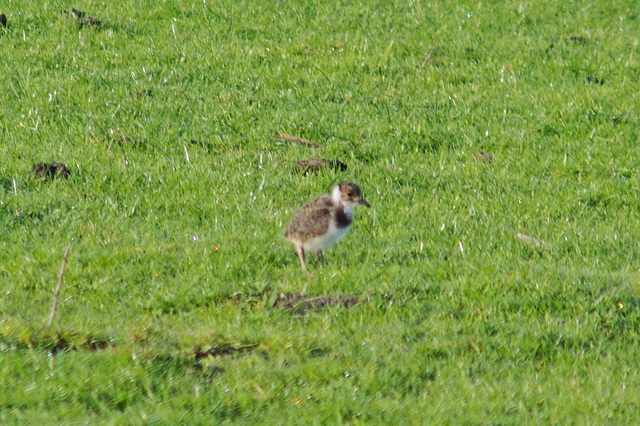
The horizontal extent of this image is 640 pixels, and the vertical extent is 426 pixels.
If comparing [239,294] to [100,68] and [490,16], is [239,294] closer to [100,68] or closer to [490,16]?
[100,68]

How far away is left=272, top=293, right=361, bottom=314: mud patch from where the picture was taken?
8.18 metres

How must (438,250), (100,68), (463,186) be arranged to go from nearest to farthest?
(438,250), (463,186), (100,68)

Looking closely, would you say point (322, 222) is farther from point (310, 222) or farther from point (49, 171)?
point (49, 171)

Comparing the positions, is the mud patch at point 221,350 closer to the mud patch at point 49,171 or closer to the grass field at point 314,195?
the grass field at point 314,195

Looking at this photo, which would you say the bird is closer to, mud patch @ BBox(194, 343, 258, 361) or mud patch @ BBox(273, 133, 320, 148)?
mud patch @ BBox(194, 343, 258, 361)

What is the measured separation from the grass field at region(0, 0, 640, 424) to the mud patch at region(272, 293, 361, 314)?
0.09 feet

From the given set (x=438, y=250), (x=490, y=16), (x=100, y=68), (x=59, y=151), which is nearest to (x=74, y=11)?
(x=100, y=68)

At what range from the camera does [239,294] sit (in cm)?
847

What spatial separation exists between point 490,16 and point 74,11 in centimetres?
801

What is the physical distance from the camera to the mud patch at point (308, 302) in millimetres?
8180

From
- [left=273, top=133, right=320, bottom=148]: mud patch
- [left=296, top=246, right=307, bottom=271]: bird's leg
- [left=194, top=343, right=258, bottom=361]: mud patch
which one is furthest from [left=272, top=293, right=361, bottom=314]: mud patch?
[left=273, top=133, right=320, bottom=148]: mud patch

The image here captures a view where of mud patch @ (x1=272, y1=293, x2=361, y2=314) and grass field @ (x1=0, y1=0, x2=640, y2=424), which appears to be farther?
mud patch @ (x1=272, y1=293, x2=361, y2=314)

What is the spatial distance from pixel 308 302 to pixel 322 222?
101 centimetres

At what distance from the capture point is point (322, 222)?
9000 mm
